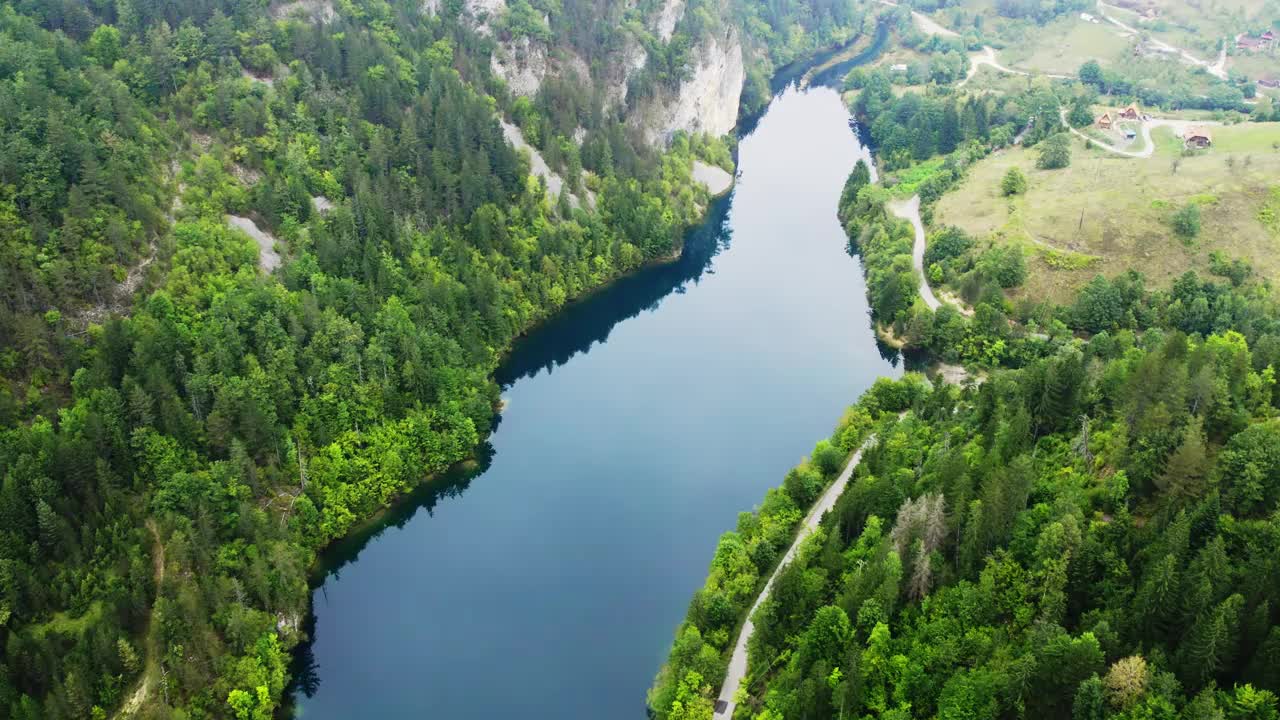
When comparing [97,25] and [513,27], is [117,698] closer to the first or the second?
[97,25]

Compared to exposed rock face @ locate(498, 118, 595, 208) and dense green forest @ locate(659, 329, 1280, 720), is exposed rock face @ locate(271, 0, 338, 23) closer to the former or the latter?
exposed rock face @ locate(498, 118, 595, 208)

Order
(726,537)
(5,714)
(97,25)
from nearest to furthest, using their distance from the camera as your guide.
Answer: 1. (5,714)
2. (726,537)
3. (97,25)

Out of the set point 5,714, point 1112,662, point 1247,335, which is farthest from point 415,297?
Result: point 1247,335

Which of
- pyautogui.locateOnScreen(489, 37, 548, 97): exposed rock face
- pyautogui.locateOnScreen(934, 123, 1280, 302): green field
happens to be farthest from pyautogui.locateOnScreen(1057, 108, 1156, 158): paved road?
pyautogui.locateOnScreen(489, 37, 548, 97): exposed rock face

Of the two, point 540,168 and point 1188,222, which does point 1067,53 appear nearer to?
point 1188,222

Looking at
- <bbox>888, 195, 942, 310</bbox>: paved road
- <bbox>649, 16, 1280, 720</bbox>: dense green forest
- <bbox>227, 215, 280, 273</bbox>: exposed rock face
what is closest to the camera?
<bbox>649, 16, 1280, 720</bbox>: dense green forest

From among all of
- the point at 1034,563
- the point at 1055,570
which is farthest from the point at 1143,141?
the point at 1055,570
